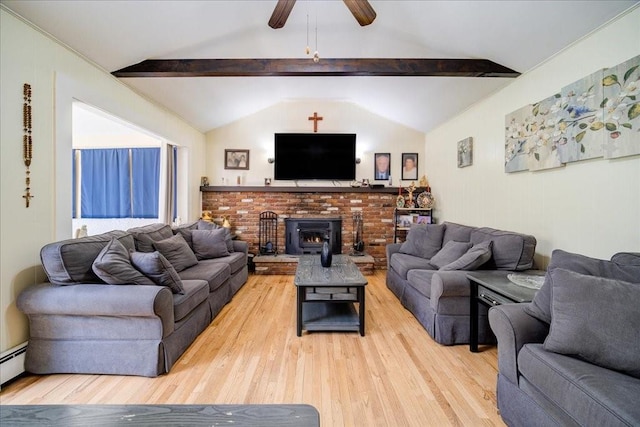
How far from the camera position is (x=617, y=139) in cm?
196

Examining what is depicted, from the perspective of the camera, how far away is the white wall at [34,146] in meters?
1.96

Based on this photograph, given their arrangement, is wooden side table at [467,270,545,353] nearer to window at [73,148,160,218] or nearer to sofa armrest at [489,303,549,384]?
sofa armrest at [489,303,549,384]

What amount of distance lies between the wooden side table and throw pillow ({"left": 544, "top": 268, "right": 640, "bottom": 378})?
13.8 inches

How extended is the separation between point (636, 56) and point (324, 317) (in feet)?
10.1

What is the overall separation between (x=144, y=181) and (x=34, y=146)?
311 centimetres

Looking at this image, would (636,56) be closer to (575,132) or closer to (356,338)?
(575,132)

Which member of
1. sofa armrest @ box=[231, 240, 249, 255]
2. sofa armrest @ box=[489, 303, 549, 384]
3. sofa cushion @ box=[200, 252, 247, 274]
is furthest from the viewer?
sofa armrest @ box=[231, 240, 249, 255]

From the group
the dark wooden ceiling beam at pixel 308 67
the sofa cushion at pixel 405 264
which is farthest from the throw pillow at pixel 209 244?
the sofa cushion at pixel 405 264

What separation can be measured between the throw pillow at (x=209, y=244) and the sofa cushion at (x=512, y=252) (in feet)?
10.7

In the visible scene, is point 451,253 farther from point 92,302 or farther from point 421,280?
point 92,302

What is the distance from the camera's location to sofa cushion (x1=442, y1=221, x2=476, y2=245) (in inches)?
137

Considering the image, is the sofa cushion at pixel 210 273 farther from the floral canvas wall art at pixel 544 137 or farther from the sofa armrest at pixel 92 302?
the floral canvas wall art at pixel 544 137

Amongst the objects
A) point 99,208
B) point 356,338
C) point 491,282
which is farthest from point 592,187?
point 99,208

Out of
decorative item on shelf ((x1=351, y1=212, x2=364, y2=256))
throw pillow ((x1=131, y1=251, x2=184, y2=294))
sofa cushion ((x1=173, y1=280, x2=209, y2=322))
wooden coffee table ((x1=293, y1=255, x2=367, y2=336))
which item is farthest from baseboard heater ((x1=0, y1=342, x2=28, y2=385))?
decorative item on shelf ((x1=351, y1=212, x2=364, y2=256))
